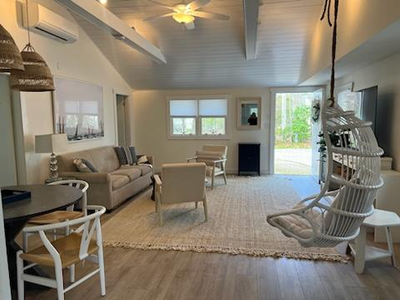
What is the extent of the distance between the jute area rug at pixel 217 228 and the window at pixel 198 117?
2591 mm

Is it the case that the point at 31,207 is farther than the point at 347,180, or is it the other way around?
the point at 31,207

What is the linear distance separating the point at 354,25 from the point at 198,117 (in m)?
4.96

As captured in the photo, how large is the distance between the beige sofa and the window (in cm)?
208

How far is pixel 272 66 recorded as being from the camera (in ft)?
20.7

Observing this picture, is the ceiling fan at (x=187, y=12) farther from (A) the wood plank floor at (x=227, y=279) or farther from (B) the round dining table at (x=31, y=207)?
(A) the wood plank floor at (x=227, y=279)

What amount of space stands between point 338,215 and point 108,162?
15.3 feet

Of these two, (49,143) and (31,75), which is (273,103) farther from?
(31,75)

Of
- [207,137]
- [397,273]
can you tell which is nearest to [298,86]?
[207,137]

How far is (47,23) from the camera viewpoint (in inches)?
158

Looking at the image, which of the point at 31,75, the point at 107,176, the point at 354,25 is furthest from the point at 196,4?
the point at 107,176

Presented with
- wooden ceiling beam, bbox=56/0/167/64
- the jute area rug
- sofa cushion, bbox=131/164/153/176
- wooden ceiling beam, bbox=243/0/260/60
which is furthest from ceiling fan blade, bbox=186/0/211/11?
sofa cushion, bbox=131/164/153/176

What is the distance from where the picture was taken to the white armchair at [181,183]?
149 inches

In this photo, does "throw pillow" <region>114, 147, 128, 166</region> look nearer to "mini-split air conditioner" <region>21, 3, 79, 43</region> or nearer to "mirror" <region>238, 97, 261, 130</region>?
"mini-split air conditioner" <region>21, 3, 79, 43</region>

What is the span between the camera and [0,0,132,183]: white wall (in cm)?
397
